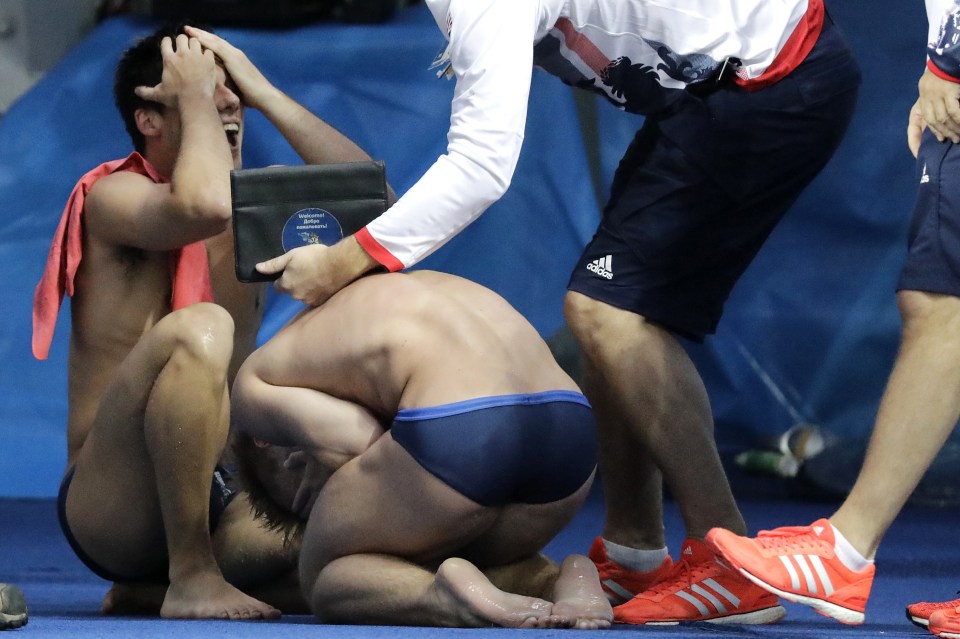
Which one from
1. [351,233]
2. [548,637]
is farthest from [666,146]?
[548,637]

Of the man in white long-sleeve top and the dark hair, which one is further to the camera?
the dark hair

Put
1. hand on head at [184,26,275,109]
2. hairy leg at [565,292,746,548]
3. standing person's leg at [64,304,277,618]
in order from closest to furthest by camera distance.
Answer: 1. standing person's leg at [64,304,277,618]
2. hairy leg at [565,292,746,548]
3. hand on head at [184,26,275,109]

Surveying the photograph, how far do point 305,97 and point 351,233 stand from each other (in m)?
2.16

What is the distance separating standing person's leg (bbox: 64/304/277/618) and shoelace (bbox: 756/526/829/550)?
2.70ft

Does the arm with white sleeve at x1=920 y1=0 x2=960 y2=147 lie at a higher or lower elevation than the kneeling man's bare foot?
higher

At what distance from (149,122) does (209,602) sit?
0.98 meters

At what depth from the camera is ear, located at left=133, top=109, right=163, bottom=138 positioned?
274 centimetres

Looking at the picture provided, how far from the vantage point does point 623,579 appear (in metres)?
2.53

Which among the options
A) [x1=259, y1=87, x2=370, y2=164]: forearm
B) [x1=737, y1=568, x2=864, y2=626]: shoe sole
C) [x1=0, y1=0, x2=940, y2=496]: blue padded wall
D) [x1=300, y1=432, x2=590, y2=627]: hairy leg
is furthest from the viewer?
[x1=0, y1=0, x2=940, y2=496]: blue padded wall

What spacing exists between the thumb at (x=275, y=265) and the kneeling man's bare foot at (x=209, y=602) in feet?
1.67

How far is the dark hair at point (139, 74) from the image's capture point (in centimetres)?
277

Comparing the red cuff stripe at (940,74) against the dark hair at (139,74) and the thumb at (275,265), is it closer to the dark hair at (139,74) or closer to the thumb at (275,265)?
the thumb at (275,265)

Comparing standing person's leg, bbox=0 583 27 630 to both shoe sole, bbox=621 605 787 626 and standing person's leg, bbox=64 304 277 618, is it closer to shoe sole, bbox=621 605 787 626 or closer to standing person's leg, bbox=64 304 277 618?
standing person's leg, bbox=64 304 277 618

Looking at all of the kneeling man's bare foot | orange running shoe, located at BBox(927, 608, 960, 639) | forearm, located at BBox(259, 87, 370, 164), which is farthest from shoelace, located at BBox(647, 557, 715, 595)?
forearm, located at BBox(259, 87, 370, 164)
